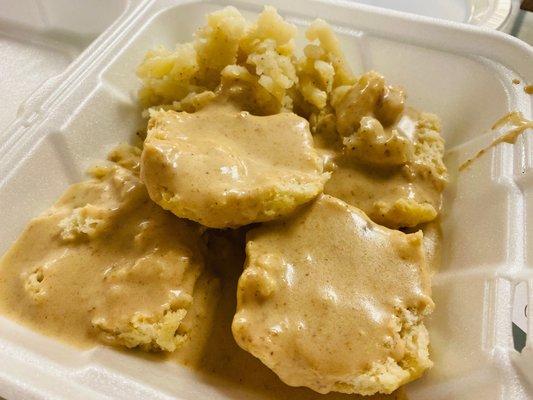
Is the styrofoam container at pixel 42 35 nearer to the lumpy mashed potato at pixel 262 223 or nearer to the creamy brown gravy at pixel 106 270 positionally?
the lumpy mashed potato at pixel 262 223

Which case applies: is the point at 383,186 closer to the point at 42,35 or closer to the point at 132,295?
the point at 132,295

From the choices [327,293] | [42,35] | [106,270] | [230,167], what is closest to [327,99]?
[230,167]

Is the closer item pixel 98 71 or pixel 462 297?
pixel 462 297

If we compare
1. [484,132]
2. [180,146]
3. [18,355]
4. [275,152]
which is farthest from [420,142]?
[18,355]

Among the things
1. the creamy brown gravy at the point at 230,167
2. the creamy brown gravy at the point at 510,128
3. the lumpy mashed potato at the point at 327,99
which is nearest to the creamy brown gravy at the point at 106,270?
the creamy brown gravy at the point at 230,167

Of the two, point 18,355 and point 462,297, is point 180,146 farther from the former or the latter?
point 462,297

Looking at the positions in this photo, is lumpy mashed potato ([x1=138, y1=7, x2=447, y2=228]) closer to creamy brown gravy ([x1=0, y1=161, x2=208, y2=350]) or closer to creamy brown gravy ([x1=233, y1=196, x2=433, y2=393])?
creamy brown gravy ([x1=233, y1=196, x2=433, y2=393])

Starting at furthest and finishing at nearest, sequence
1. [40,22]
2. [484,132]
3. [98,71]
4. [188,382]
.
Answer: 1. [40,22]
2. [98,71]
3. [484,132]
4. [188,382]
